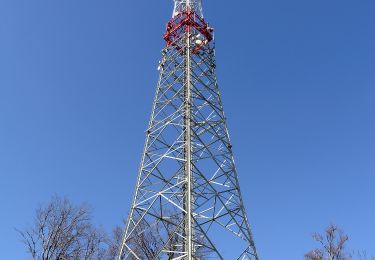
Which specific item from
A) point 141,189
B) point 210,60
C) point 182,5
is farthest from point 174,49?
point 141,189

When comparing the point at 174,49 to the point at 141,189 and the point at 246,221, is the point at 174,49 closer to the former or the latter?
the point at 141,189

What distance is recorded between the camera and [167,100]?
17641 millimetres

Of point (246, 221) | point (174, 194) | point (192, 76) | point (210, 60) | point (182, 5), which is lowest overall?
point (246, 221)

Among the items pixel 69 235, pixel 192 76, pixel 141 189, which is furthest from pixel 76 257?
pixel 192 76

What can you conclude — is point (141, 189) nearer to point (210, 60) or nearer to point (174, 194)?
point (174, 194)

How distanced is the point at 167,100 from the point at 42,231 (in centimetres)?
965

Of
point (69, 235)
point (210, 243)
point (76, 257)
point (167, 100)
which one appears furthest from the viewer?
point (76, 257)

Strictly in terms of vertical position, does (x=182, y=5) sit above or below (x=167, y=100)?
above

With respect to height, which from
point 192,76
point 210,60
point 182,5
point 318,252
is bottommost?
point 318,252

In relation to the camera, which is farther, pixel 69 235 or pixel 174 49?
pixel 69 235

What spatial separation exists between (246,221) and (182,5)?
12.9 m

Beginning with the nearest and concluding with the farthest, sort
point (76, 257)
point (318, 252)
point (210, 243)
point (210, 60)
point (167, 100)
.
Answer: point (210, 243), point (167, 100), point (210, 60), point (76, 257), point (318, 252)

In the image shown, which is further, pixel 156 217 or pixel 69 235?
pixel 69 235

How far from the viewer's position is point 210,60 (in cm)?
1995
